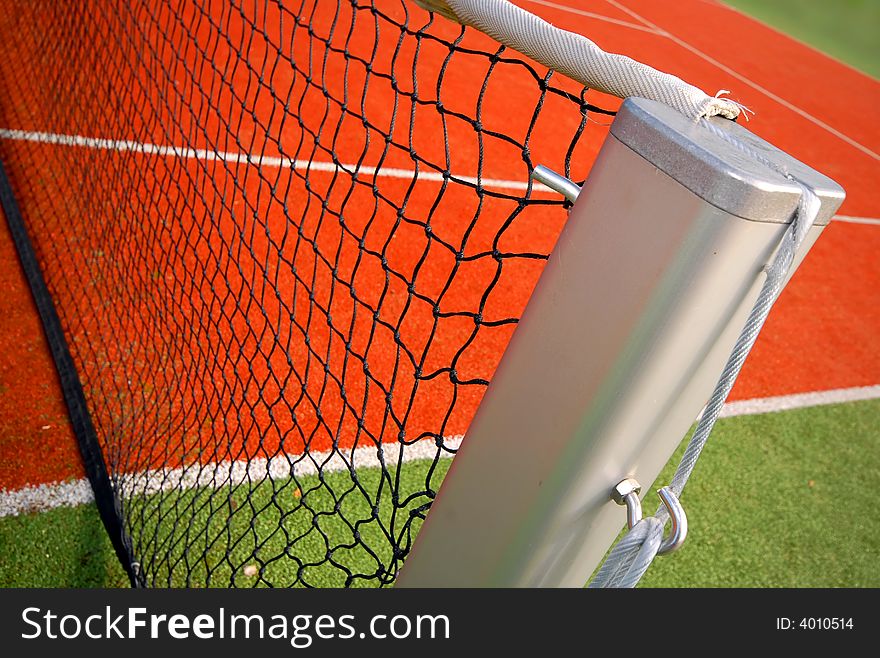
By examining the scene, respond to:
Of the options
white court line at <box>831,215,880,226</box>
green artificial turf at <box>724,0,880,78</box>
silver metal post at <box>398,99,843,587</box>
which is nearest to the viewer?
silver metal post at <box>398,99,843,587</box>

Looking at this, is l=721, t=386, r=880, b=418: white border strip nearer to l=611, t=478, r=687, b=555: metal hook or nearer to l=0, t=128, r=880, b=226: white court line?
l=0, t=128, r=880, b=226: white court line

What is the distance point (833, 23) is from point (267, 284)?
18117mm

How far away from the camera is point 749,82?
11.1 meters

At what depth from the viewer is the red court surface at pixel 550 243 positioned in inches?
116

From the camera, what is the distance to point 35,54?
545 centimetres

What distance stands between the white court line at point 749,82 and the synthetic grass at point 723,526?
6547 millimetres

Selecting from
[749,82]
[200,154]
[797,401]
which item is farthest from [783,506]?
[749,82]

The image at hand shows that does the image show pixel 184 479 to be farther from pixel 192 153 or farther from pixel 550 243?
pixel 550 243

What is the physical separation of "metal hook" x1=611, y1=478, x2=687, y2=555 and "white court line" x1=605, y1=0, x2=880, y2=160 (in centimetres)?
1011

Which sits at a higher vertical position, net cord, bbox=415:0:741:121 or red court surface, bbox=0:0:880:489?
net cord, bbox=415:0:741:121

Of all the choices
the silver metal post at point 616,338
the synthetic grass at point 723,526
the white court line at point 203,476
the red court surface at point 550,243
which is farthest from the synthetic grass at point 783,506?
the silver metal post at point 616,338

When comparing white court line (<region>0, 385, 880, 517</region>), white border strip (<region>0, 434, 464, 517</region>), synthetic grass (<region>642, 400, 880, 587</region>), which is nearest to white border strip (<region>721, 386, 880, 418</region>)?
synthetic grass (<region>642, 400, 880, 587</region>)

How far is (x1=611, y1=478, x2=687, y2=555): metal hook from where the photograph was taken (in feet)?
2.81

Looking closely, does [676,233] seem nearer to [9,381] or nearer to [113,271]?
[9,381]
